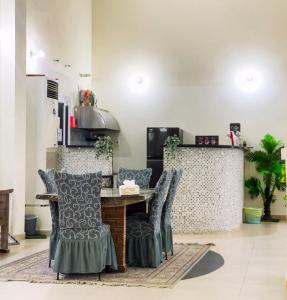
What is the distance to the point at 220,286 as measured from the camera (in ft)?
17.4

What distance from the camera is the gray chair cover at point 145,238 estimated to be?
6258 millimetres

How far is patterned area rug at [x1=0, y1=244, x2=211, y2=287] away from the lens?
5.47 meters

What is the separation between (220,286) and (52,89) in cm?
520

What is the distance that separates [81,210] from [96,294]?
874mm

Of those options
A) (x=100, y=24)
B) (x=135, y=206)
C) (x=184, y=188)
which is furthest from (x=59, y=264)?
(x=100, y=24)

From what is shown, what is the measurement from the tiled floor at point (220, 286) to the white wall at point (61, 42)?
11.2 feet

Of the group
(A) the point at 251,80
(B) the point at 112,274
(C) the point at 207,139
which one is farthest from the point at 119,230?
(A) the point at 251,80

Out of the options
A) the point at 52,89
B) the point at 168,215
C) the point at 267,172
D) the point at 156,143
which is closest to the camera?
the point at 168,215

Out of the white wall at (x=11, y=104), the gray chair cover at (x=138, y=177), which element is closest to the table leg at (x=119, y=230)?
the gray chair cover at (x=138, y=177)

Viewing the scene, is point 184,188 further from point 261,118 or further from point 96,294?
point 96,294

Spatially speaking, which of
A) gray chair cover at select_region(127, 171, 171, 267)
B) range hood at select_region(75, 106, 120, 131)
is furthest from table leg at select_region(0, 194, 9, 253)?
range hood at select_region(75, 106, 120, 131)

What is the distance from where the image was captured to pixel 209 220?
9.25 m

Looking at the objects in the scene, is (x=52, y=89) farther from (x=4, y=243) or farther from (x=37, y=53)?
(x=4, y=243)

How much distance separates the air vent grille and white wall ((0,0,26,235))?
2.97ft
